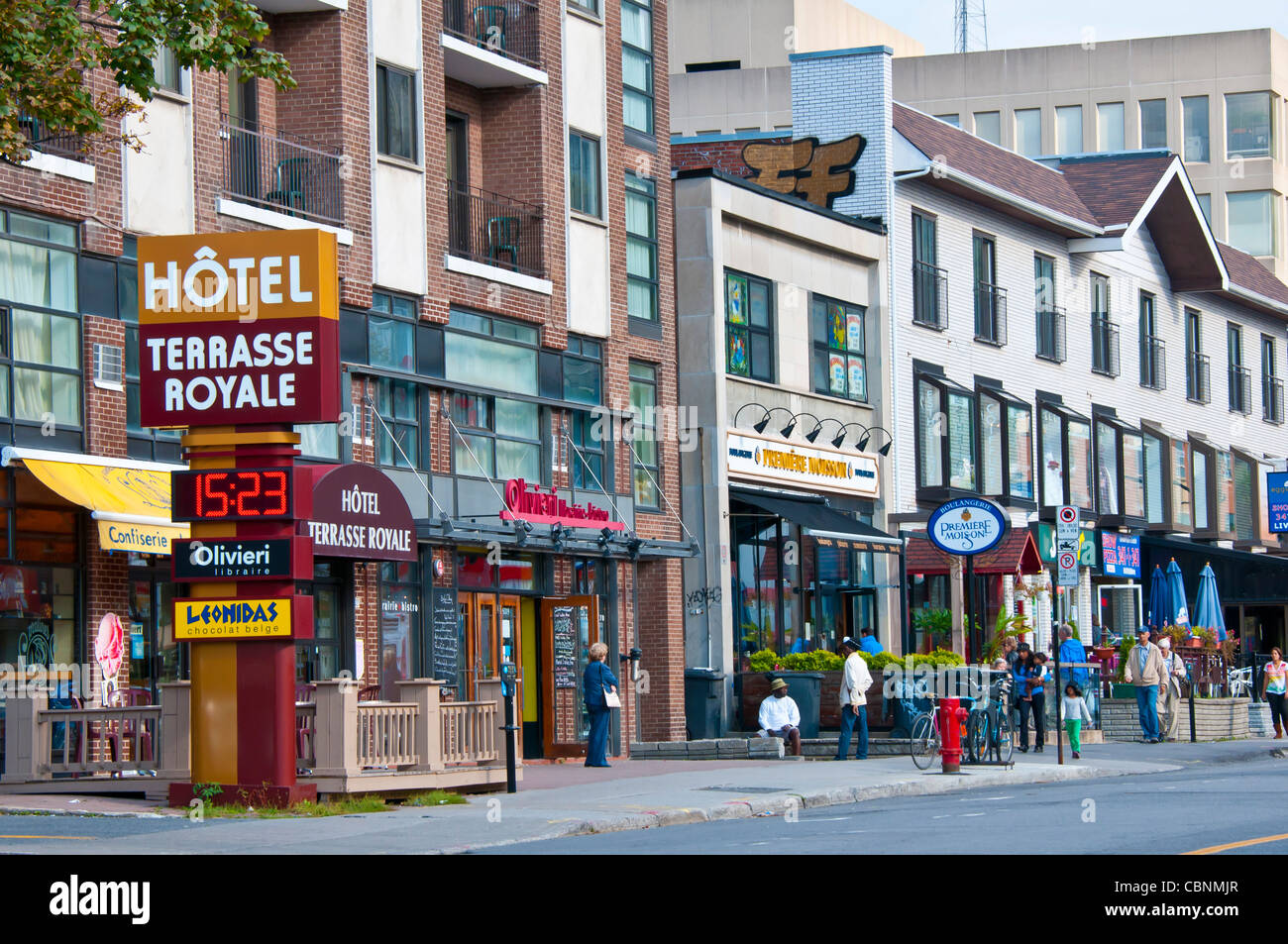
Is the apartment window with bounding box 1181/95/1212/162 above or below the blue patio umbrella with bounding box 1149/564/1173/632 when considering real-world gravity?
above

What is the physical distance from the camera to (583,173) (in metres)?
29.8

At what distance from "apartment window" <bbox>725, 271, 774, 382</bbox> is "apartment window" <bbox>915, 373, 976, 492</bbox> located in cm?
470

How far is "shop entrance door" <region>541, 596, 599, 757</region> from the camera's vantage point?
2853 cm

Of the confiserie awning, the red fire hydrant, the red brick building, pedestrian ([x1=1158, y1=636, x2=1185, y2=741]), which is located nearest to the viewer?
the confiserie awning

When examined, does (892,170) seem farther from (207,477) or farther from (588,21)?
(207,477)

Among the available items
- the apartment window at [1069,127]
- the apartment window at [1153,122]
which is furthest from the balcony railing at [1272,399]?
the apartment window at [1069,127]

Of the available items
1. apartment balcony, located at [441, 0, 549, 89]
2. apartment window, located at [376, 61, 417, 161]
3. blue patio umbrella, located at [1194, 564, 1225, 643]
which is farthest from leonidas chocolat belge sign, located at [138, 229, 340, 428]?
blue patio umbrella, located at [1194, 564, 1225, 643]

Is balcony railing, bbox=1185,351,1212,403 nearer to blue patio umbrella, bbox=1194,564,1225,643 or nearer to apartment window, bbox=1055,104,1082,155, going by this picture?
blue patio umbrella, bbox=1194,564,1225,643

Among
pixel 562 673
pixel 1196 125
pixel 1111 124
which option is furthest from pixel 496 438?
pixel 1196 125

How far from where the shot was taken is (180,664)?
875 inches

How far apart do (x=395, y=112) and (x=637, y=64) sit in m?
6.75

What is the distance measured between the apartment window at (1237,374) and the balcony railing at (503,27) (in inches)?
1088

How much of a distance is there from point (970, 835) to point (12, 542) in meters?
10.3
